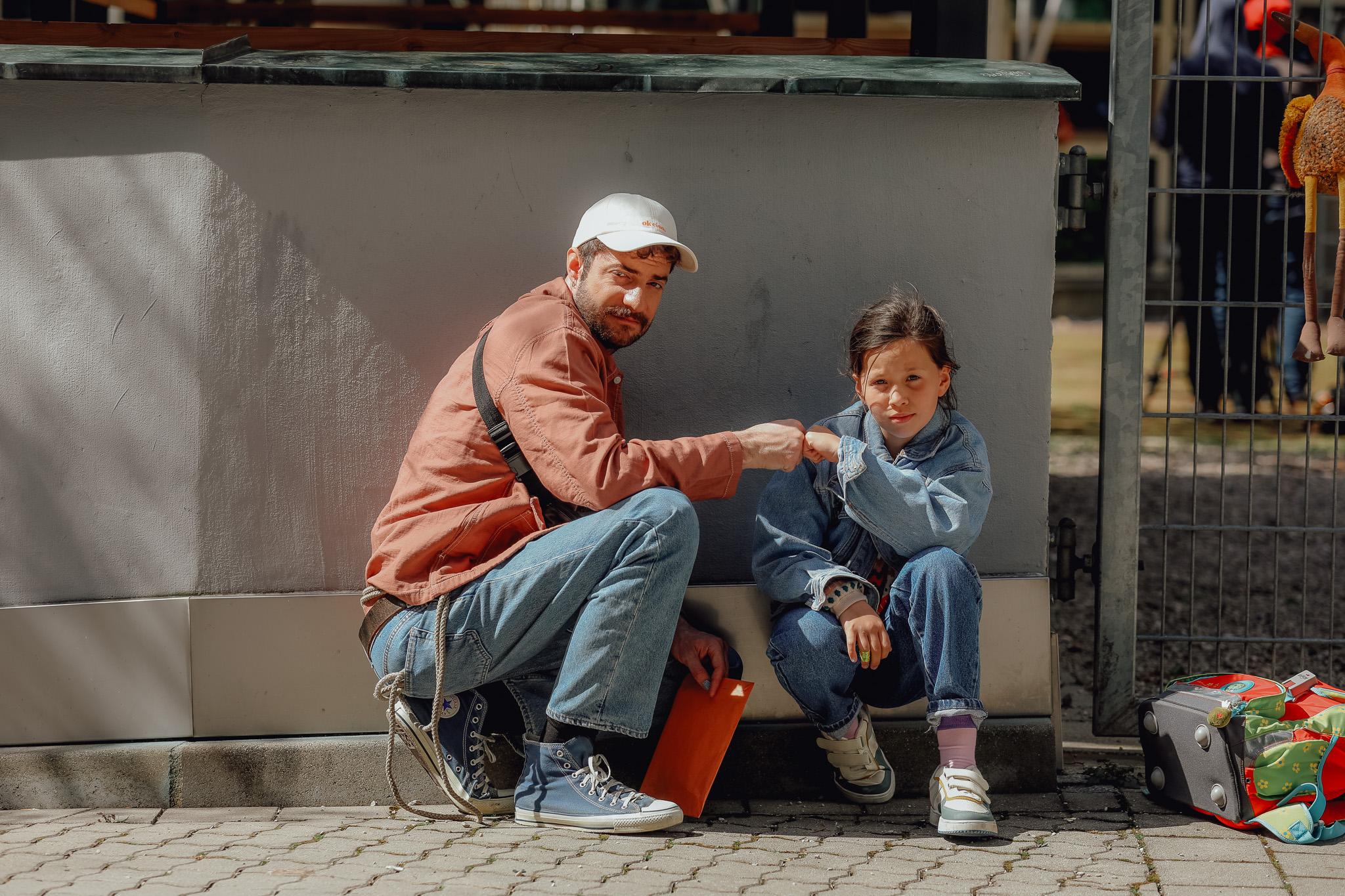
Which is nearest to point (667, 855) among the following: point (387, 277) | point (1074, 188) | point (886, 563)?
point (886, 563)

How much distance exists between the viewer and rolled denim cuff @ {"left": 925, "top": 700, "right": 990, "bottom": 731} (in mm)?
2785

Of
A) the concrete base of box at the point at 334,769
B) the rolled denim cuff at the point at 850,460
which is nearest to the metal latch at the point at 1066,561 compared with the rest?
the concrete base of box at the point at 334,769

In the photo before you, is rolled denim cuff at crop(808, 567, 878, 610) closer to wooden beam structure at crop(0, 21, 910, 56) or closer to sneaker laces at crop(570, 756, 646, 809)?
sneaker laces at crop(570, 756, 646, 809)

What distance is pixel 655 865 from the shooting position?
2.63 metres

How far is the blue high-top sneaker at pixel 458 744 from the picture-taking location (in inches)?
114

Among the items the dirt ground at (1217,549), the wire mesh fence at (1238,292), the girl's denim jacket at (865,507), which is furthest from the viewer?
the dirt ground at (1217,549)

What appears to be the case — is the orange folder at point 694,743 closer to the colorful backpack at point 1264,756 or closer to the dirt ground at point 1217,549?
the colorful backpack at point 1264,756

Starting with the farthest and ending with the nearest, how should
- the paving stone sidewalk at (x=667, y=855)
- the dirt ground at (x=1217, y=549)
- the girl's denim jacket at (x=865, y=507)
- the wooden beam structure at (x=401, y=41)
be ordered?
the wooden beam structure at (x=401, y=41) < the dirt ground at (x=1217, y=549) < the girl's denim jacket at (x=865, y=507) < the paving stone sidewalk at (x=667, y=855)

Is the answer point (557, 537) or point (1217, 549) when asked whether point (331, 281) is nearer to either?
point (557, 537)

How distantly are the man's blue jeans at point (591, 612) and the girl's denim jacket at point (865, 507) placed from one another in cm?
30

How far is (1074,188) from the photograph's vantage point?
331cm

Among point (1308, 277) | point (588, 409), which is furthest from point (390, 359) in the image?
point (1308, 277)

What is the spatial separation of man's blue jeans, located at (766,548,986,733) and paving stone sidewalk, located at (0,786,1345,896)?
0.31 metres

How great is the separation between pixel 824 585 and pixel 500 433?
33.8 inches
